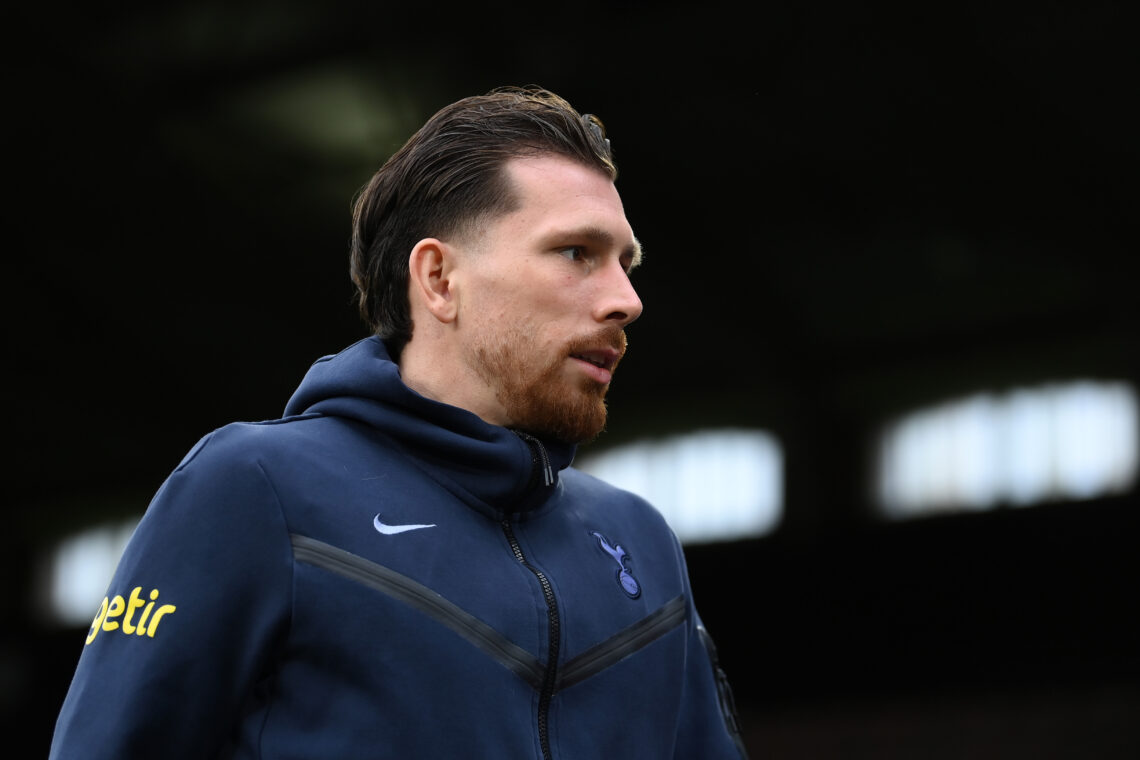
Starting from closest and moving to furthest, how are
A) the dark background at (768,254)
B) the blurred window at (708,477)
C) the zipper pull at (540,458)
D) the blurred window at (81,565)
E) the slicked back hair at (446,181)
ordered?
the zipper pull at (540,458), the slicked back hair at (446,181), the dark background at (768,254), the blurred window at (708,477), the blurred window at (81,565)

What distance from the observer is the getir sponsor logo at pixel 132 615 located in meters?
1.36

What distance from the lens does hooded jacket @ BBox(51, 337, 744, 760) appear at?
1348 millimetres

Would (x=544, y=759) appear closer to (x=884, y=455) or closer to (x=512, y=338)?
(x=512, y=338)

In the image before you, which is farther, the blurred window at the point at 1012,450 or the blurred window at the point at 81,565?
the blurred window at the point at 81,565

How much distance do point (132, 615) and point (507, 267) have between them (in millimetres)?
555

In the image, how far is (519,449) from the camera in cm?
155

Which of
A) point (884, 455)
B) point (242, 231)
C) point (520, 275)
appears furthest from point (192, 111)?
point (520, 275)

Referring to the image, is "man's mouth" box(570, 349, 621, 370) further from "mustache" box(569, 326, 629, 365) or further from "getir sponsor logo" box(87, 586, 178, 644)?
"getir sponsor logo" box(87, 586, 178, 644)

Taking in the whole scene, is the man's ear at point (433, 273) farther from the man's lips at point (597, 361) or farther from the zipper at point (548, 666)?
the zipper at point (548, 666)

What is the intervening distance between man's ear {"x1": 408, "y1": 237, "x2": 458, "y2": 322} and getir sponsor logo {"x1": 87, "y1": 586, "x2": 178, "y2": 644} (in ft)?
1.55

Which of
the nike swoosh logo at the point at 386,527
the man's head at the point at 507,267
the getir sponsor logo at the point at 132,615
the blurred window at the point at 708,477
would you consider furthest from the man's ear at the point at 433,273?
the blurred window at the point at 708,477

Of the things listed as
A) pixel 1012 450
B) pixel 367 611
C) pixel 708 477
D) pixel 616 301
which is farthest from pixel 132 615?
pixel 708 477

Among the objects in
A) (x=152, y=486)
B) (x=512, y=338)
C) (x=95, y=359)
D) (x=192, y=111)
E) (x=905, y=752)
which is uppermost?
(x=192, y=111)

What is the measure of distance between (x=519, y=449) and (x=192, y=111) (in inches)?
344
